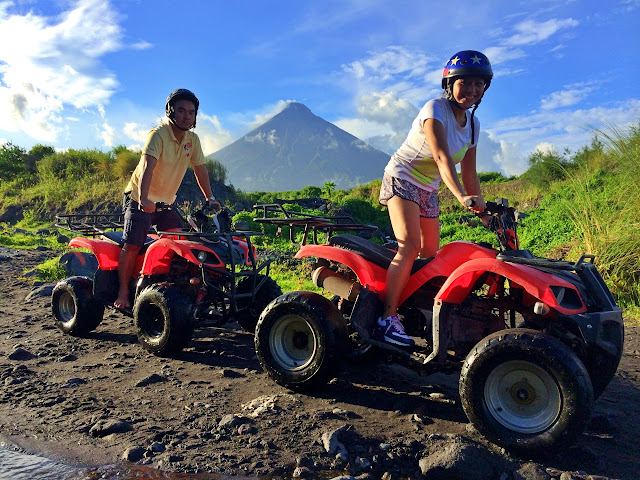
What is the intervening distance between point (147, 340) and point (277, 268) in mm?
5051

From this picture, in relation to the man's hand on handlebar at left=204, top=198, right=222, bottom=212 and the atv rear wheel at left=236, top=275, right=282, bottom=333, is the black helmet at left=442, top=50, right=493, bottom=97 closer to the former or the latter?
the man's hand on handlebar at left=204, top=198, right=222, bottom=212

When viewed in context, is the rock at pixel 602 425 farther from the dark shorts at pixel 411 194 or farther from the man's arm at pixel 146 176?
the man's arm at pixel 146 176

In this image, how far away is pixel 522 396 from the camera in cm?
320

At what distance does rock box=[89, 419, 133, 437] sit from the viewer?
11.2 feet

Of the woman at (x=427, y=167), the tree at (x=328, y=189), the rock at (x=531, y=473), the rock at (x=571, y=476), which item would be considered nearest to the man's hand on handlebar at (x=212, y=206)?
the woman at (x=427, y=167)

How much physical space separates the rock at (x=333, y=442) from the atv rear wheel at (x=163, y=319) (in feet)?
6.98

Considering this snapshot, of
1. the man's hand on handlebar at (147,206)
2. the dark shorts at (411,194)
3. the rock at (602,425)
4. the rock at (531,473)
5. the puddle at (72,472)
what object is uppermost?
the dark shorts at (411,194)

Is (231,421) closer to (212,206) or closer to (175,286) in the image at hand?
(175,286)

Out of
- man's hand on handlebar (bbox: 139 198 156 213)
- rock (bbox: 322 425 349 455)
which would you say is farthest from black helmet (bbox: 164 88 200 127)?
rock (bbox: 322 425 349 455)

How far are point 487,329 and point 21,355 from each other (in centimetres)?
431

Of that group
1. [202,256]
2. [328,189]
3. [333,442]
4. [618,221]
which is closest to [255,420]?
[333,442]

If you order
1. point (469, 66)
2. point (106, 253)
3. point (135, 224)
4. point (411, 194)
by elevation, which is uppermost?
point (469, 66)

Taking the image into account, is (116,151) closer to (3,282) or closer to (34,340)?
(3,282)

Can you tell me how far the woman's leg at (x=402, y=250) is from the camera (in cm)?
389
